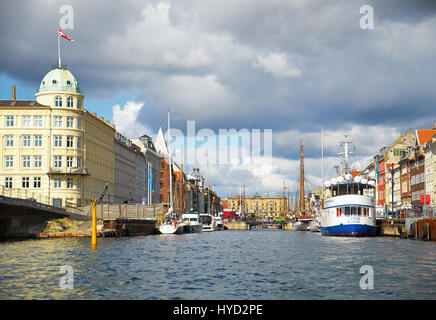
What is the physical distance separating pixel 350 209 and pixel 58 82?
5556cm

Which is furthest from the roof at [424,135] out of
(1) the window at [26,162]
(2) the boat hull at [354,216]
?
(1) the window at [26,162]

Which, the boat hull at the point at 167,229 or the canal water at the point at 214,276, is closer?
the canal water at the point at 214,276

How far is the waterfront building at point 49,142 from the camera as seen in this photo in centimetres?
10094

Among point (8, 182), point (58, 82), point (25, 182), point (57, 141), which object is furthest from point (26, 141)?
point (58, 82)

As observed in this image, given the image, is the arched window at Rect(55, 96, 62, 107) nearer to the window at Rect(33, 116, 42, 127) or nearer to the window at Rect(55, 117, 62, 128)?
the window at Rect(55, 117, 62, 128)

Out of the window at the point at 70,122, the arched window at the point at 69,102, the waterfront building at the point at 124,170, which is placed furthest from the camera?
the waterfront building at the point at 124,170

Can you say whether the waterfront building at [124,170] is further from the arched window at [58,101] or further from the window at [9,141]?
the window at [9,141]

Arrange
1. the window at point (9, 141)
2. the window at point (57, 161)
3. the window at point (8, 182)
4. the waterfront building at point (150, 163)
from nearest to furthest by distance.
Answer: the window at point (8, 182), the window at point (9, 141), the window at point (57, 161), the waterfront building at point (150, 163)

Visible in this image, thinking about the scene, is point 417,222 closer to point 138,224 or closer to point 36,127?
point 138,224

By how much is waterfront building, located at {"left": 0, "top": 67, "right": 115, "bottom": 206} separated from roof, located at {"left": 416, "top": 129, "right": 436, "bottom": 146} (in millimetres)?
68217

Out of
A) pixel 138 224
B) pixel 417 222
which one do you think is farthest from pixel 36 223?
pixel 417 222

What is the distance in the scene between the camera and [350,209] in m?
86.3

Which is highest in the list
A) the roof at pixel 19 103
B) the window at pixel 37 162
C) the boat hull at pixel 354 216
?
the roof at pixel 19 103
